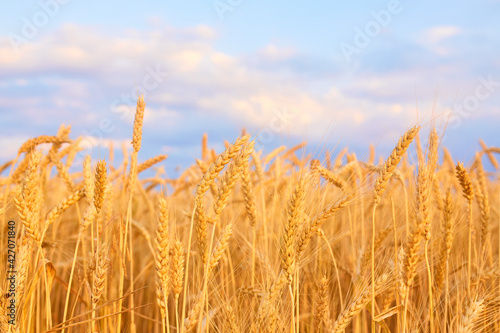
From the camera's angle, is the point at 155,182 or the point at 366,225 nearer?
the point at 366,225

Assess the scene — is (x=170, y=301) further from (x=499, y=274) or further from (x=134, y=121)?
(x=499, y=274)

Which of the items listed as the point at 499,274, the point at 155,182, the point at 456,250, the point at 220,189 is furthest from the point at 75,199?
the point at 155,182

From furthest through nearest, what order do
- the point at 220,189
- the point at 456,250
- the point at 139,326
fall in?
the point at 456,250
the point at 139,326
the point at 220,189

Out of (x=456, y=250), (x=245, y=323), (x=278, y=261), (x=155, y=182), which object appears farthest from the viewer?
(x=155, y=182)

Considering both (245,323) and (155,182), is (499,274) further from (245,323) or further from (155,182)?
(155,182)

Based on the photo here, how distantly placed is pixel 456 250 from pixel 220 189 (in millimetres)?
2583

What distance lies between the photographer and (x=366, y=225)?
12.2 ft

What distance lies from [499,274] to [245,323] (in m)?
1.42

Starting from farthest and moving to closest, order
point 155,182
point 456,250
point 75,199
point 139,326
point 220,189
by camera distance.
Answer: point 155,182 < point 456,250 < point 139,326 < point 75,199 < point 220,189

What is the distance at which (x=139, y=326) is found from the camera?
3.19 m

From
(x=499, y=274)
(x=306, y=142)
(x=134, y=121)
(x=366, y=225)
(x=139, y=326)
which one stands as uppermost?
(x=134, y=121)

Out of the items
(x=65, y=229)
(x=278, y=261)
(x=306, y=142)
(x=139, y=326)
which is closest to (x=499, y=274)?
(x=278, y=261)

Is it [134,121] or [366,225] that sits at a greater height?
[134,121]

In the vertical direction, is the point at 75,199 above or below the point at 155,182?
below
